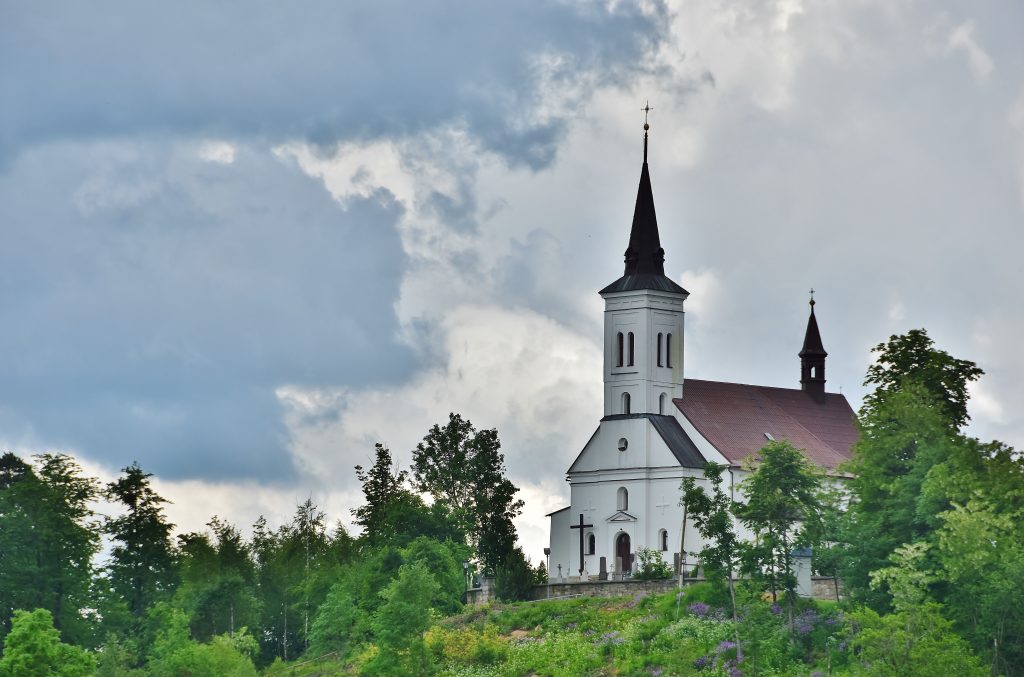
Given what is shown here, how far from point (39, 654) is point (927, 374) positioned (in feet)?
103

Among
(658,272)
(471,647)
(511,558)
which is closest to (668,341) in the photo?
Result: (658,272)

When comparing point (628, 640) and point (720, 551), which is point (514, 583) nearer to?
point (628, 640)

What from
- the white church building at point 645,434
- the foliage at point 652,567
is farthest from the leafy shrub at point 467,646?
the white church building at point 645,434

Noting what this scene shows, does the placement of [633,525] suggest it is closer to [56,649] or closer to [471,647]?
[471,647]

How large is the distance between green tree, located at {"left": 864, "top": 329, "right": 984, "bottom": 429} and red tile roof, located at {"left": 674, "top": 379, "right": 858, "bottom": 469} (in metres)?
24.1

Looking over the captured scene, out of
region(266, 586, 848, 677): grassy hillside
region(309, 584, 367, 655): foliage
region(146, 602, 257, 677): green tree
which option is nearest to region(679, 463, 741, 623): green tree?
region(266, 586, 848, 677): grassy hillside

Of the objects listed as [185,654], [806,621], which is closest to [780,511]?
[806,621]

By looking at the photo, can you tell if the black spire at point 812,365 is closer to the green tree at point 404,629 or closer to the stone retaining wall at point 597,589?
the stone retaining wall at point 597,589

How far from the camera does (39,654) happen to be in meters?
75.4

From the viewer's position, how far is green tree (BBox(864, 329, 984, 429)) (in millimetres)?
76812

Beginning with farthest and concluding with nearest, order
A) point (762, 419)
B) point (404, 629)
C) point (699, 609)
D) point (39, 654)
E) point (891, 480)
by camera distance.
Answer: point (762, 419) → point (699, 609) → point (404, 629) → point (39, 654) → point (891, 480)

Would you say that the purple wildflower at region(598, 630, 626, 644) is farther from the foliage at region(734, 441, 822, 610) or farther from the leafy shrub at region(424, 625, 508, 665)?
the foliage at region(734, 441, 822, 610)

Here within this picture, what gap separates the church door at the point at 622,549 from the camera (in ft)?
336

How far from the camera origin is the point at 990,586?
68.8m
